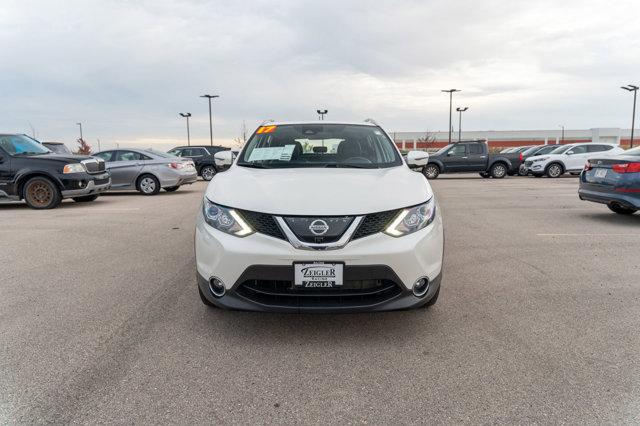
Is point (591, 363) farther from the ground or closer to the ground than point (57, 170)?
closer to the ground

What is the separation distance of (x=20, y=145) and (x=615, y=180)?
A: 39.9ft

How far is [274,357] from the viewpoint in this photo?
9.62 feet

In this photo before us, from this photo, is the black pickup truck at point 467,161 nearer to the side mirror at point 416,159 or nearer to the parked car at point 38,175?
the parked car at point 38,175

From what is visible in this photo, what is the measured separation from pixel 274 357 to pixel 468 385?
3.97 ft

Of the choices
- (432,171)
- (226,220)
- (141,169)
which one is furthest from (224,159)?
(432,171)

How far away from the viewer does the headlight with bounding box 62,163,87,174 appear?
10.0m

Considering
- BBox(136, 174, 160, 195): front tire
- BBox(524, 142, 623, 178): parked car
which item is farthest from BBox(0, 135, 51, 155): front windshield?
BBox(524, 142, 623, 178): parked car

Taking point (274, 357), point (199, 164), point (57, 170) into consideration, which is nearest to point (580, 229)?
point (274, 357)

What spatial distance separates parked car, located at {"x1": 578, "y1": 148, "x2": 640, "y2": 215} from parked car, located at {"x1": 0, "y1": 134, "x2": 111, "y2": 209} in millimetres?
10467

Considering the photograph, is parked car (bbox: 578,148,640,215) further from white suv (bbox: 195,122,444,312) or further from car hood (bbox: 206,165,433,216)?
white suv (bbox: 195,122,444,312)

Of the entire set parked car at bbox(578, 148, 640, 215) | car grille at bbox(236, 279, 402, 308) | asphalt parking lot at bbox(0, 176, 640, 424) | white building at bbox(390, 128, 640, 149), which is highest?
white building at bbox(390, 128, 640, 149)

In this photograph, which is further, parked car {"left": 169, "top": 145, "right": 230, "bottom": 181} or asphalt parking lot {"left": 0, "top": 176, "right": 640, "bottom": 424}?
parked car {"left": 169, "top": 145, "right": 230, "bottom": 181}

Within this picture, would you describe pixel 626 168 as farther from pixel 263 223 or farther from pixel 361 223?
pixel 263 223

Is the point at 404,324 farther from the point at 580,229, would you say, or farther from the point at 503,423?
the point at 580,229
